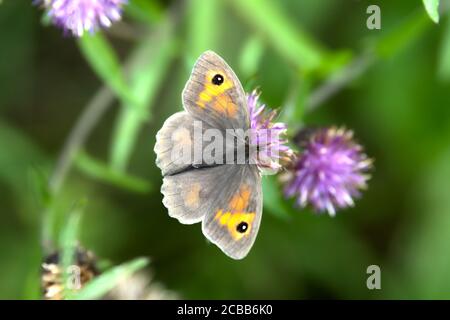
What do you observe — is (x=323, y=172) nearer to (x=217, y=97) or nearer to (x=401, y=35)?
(x=217, y=97)

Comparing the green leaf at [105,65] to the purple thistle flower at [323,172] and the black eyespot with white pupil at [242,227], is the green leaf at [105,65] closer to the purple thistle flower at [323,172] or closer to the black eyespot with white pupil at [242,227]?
the purple thistle flower at [323,172]

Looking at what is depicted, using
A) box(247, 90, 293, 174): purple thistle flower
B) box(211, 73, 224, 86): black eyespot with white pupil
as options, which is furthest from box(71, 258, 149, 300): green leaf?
box(211, 73, 224, 86): black eyespot with white pupil

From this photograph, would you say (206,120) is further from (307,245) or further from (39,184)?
(307,245)

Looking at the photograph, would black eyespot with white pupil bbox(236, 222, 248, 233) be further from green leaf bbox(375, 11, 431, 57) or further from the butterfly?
green leaf bbox(375, 11, 431, 57)

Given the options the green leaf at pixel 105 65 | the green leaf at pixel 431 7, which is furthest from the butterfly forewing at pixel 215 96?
the green leaf at pixel 431 7

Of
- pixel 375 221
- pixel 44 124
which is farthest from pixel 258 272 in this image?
pixel 44 124

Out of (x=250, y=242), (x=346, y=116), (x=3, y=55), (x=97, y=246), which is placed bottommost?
(x=250, y=242)

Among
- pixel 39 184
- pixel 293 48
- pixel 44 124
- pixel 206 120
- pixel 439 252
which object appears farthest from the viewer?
pixel 44 124

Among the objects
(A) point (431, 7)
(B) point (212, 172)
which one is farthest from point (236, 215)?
(A) point (431, 7)
